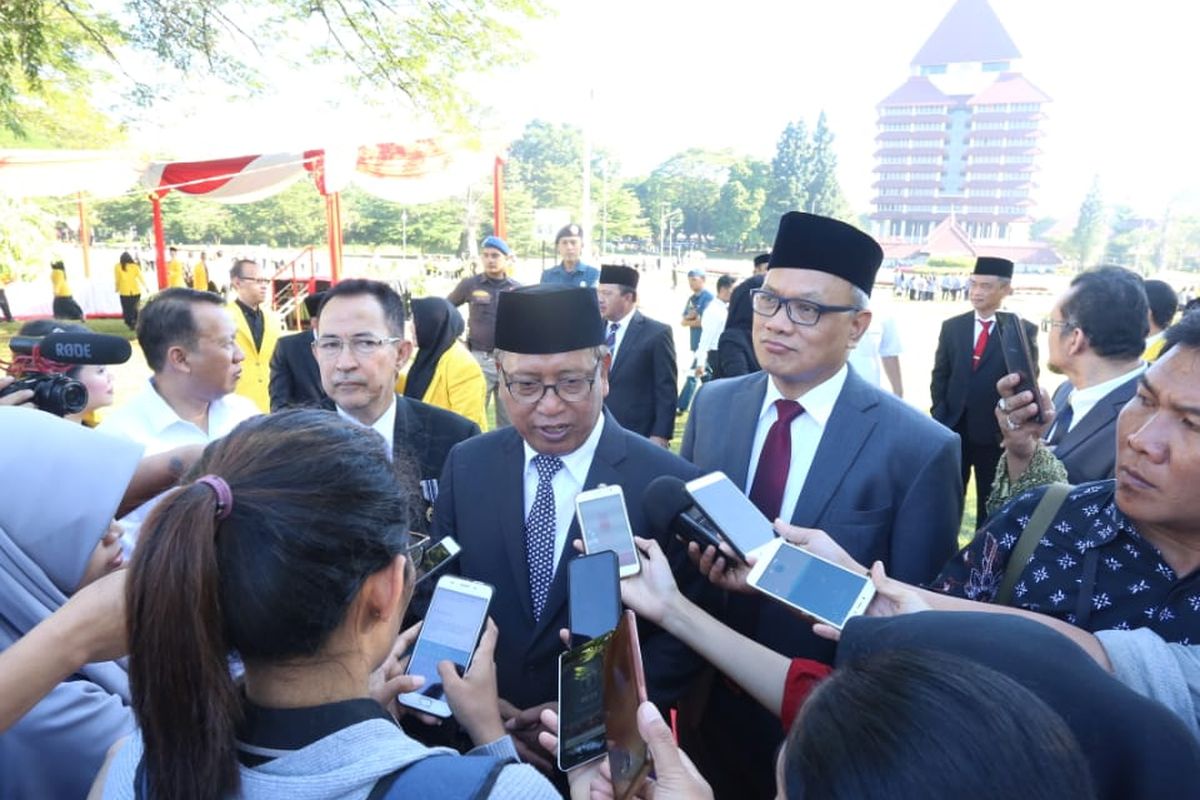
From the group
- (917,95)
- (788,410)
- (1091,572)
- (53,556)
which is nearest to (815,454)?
(788,410)

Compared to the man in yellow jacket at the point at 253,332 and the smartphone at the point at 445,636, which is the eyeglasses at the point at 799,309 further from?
the man in yellow jacket at the point at 253,332

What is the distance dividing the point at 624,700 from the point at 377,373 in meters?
1.90

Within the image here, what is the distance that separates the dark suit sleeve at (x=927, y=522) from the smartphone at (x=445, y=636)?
1215mm

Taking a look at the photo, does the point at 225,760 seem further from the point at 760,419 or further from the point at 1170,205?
the point at 1170,205

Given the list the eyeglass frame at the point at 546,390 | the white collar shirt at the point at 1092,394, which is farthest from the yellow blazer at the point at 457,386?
the white collar shirt at the point at 1092,394

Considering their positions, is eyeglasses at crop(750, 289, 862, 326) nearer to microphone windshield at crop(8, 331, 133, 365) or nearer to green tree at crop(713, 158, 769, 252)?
microphone windshield at crop(8, 331, 133, 365)

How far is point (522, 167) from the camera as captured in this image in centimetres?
7138

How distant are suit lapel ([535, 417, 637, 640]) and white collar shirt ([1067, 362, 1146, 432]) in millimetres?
1990

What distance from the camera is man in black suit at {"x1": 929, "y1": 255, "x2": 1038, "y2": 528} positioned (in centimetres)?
522

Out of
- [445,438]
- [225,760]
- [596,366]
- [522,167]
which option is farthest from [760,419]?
[522,167]

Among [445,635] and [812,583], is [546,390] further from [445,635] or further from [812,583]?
[812,583]

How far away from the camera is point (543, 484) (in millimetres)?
2240

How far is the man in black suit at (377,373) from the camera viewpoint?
112 inches

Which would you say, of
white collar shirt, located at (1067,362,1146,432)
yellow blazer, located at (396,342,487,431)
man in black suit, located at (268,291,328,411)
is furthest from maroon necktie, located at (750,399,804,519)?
man in black suit, located at (268,291,328,411)
